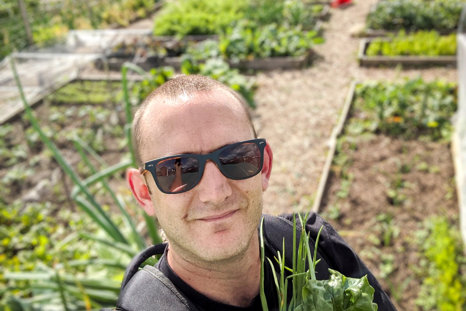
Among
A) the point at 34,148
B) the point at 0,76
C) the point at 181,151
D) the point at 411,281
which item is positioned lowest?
the point at 411,281

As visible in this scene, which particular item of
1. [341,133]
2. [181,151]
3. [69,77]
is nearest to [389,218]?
[341,133]

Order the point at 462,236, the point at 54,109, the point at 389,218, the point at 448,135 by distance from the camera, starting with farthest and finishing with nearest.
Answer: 1. the point at 54,109
2. the point at 448,135
3. the point at 389,218
4. the point at 462,236

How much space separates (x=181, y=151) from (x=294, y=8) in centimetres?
934

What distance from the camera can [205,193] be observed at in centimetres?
125

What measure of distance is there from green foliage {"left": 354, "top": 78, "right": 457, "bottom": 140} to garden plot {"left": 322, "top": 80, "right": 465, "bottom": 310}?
1 cm

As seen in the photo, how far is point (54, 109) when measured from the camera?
6.47 metres

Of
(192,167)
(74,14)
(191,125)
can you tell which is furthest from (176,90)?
(74,14)

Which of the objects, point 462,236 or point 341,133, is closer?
point 462,236

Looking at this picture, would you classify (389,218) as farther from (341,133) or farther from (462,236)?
(341,133)

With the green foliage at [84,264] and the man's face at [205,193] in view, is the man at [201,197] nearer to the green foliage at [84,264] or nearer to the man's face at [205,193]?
the man's face at [205,193]

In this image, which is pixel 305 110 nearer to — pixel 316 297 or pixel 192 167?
pixel 192 167

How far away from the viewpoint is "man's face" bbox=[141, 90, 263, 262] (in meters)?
1.23

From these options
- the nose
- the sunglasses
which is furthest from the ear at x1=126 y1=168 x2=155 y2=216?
the nose

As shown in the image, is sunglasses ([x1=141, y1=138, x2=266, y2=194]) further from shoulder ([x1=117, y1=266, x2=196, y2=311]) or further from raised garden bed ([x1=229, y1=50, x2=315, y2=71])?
raised garden bed ([x1=229, y1=50, x2=315, y2=71])
